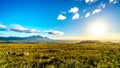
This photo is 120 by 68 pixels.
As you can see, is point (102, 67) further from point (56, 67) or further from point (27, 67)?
point (27, 67)

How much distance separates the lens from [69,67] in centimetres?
1409

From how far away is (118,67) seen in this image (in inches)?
599

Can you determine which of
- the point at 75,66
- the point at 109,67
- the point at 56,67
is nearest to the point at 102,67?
the point at 109,67

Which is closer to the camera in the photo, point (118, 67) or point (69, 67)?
point (69, 67)

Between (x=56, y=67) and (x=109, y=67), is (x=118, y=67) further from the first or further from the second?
(x=56, y=67)

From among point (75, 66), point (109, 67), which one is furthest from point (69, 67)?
point (109, 67)

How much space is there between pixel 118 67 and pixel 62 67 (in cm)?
495

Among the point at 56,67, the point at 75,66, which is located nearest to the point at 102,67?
the point at 75,66

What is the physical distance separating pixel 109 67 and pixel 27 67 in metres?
7.33

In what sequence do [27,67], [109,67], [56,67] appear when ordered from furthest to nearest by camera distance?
[109,67] → [56,67] → [27,67]

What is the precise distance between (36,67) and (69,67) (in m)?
2.93

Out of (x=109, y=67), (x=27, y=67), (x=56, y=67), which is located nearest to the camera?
(x=27, y=67)

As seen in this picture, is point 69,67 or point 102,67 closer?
point 69,67

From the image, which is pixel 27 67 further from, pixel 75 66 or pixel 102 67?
pixel 102 67
